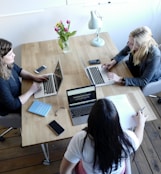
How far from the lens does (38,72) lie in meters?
2.33

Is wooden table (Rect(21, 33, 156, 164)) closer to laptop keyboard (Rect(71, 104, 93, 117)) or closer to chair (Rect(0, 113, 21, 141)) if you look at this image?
laptop keyboard (Rect(71, 104, 93, 117))

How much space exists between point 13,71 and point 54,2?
934mm

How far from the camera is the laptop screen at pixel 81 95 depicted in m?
1.85

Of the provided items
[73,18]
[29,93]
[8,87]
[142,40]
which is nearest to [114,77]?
[142,40]

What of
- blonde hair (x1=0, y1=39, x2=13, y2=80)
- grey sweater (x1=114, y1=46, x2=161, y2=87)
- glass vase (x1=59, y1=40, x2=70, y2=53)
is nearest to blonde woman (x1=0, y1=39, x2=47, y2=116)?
blonde hair (x1=0, y1=39, x2=13, y2=80)

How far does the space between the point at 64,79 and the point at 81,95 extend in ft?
1.34

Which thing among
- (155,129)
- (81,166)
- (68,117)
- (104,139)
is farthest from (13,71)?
(155,129)

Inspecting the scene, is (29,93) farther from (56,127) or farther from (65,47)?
(65,47)

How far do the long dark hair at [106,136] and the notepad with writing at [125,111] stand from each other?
41cm

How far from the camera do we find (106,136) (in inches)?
46.9

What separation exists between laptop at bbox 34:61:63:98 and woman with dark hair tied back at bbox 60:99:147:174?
2.51 ft

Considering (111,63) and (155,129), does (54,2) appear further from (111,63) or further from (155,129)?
(155,129)

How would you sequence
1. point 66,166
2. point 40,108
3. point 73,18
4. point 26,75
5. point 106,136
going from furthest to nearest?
point 73,18 < point 26,75 < point 40,108 < point 66,166 < point 106,136

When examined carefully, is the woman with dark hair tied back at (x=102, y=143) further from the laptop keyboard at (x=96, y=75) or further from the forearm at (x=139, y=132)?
the laptop keyboard at (x=96, y=75)
